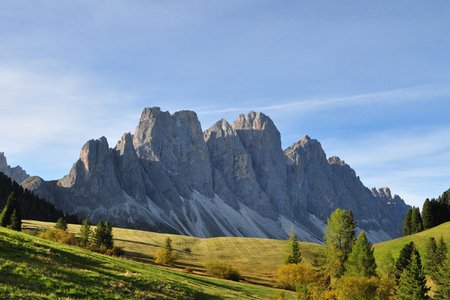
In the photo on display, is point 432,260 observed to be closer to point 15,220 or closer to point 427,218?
point 427,218

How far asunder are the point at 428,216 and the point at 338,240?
80986mm

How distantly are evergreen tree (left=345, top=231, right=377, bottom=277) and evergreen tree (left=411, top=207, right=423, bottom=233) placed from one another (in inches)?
3181

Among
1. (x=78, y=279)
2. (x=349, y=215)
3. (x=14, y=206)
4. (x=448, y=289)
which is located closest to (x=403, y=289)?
(x=448, y=289)

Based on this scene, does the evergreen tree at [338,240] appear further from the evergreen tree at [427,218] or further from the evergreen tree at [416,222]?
the evergreen tree at [427,218]

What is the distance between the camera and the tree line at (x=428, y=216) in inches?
5591

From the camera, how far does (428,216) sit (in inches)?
5605

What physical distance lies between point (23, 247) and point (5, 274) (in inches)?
346

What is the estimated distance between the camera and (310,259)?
4437 inches

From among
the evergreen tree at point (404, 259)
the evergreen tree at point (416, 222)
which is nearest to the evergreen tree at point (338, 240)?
the evergreen tree at point (404, 259)

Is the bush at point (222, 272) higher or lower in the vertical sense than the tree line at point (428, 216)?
lower

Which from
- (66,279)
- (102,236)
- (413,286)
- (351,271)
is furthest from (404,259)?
(66,279)

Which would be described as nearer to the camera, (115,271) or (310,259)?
(115,271)

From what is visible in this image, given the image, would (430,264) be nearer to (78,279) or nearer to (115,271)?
(115,271)

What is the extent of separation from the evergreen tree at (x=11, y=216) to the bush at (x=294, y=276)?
5271 centimetres
